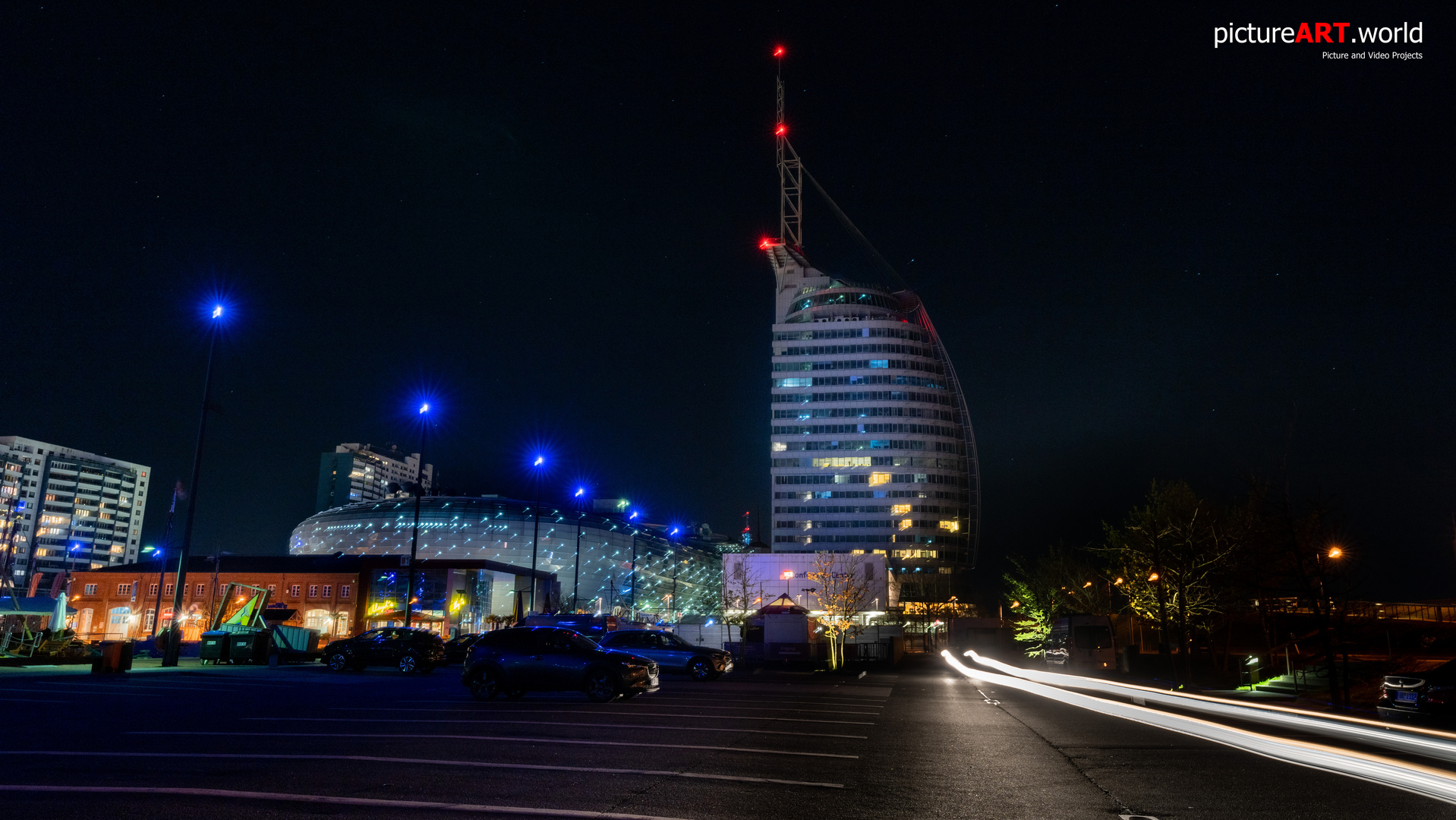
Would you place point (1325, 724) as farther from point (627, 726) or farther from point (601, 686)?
point (601, 686)

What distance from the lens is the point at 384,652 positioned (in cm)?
3272

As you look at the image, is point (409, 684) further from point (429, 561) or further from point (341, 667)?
point (429, 561)

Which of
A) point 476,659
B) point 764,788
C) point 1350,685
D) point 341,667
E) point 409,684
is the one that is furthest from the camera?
point 341,667

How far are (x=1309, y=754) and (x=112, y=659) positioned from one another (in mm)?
28876

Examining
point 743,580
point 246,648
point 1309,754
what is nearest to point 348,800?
point 1309,754

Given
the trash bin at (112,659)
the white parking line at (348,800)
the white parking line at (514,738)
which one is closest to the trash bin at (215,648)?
the trash bin at (112,659)

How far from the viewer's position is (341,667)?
108 feet

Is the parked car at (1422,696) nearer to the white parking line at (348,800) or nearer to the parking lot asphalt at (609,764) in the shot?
the parking lot asphalt at (609,764)

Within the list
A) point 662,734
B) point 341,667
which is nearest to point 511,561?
point 341,667

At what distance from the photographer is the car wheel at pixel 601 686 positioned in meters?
20.5

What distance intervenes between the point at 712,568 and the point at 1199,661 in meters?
146

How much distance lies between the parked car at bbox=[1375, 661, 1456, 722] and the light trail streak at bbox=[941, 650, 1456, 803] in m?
6.56

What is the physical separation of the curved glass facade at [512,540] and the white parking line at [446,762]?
106 meters

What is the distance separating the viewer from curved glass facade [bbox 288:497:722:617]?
419 ft
